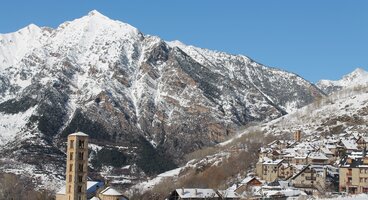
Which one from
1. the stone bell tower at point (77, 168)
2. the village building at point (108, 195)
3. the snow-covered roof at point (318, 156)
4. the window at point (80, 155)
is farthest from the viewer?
the snow-covered roof at point (318, 156)

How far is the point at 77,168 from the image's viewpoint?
5763 inches

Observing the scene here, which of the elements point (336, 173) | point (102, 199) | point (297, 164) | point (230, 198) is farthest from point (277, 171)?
point (102, 199)

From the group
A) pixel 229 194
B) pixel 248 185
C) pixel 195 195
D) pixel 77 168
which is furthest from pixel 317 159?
pixel 77 168

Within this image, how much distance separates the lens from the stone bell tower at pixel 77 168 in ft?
478

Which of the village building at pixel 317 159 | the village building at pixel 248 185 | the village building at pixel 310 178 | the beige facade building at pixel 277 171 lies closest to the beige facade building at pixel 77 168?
the village building at pixel 248 185

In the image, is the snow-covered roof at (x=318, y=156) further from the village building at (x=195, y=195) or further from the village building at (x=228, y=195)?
the village building at (x=195, y=195)

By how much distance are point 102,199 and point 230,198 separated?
28.2 metres

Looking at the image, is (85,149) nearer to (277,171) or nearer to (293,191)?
(293,191)

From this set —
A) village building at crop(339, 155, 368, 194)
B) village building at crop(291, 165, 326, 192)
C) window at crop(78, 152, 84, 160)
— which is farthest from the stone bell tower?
village building at crop(339, 155, 368, 194)

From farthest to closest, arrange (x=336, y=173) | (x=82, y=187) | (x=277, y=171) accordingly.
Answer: (x=277, y=171), (x=336, y=173), (x=82, y=187)

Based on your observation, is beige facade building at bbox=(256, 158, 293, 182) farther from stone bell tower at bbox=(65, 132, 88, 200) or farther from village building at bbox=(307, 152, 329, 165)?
stone bell tower at bbox=(65, 132, 88, 200)

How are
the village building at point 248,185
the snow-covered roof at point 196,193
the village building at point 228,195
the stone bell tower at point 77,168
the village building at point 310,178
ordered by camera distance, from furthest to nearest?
the village building at point 248,185, the village building at point 310,178, the snow-covered roof at point 196,193, the village building at point 228,195, the stone bell tower at point 77,168

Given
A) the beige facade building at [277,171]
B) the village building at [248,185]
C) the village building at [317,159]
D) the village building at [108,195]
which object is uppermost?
the village building at [317,159]

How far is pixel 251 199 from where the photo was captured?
15600 centimetres
